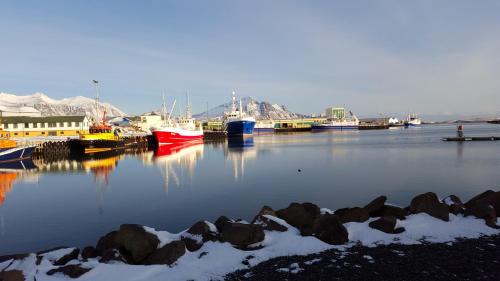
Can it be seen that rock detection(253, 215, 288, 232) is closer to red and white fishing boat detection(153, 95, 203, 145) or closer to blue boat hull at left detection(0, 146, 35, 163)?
blue boat hull at left detection(0, 146, 35, 163)

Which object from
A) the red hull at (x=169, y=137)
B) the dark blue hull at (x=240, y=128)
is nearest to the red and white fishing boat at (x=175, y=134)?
the red hull at (x=169, y=137)

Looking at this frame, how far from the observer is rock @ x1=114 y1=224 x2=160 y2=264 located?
8375 millimetres

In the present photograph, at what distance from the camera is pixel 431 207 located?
11.0 meters

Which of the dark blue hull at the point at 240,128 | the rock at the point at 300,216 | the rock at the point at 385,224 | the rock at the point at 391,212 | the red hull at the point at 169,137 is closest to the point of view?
the rock at the point at 385,224

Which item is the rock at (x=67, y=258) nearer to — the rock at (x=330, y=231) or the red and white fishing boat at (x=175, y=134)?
the rock at (x=330, y=231)

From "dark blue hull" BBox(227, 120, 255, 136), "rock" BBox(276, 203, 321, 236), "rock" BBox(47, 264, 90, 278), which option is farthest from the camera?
"dark blue hull" BBox(227, 120, 255, 136)

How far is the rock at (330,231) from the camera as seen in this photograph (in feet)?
29.9

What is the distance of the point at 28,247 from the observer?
11414 millimetres

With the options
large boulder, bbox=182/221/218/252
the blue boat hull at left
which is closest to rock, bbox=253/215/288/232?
large boulder, bbox=182/221/218/252

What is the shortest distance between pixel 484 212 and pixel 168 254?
9.32m

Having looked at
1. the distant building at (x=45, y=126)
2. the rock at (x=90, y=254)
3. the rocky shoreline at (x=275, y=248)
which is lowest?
the rock at (x=90, y=254)

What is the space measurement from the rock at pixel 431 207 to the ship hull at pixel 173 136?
6313 cm

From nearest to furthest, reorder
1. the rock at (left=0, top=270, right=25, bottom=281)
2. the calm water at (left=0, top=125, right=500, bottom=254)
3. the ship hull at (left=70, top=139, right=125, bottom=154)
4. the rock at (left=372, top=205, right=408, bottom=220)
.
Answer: the rock at (left=0, top=270, right=25, bottom=281) < the rock at (left=372, top=205, right=408, bottom=220) < the calm water at (left=0, top=125, right=500, bottom=254) < the ship hull at (left=70, top=139, right=125, bottom=154)

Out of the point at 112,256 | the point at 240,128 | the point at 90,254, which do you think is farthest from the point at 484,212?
the point at 240,128
